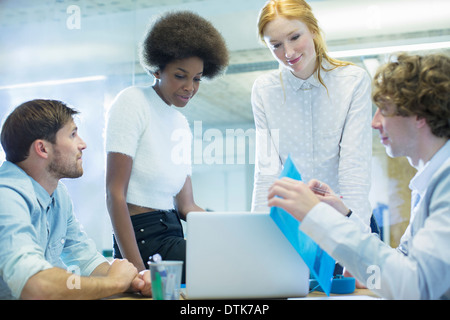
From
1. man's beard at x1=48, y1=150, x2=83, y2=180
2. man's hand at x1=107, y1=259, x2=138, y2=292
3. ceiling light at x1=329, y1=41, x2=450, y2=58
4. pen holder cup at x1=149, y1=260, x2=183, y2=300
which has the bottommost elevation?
man's hand at x1=107, y1=259, x2=138, y2=292

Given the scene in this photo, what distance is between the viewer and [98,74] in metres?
4.03

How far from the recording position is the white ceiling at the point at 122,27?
3.87m

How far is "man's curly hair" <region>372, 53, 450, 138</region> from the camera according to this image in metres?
1.07

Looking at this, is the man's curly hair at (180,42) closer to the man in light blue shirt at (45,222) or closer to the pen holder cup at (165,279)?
the man in light blue shirt at (45,222)

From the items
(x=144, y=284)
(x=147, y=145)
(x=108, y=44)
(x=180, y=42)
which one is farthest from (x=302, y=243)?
(x=108, y=44)

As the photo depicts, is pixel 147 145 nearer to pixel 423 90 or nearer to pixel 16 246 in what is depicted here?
pixel 16 246

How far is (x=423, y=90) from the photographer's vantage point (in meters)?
1.07

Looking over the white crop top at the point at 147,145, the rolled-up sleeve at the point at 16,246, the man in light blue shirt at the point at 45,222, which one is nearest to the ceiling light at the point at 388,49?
the white crop top at the point at 147,145

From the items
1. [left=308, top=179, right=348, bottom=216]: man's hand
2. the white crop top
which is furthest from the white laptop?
the white crop top

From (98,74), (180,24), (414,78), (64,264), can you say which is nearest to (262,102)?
(180,24)

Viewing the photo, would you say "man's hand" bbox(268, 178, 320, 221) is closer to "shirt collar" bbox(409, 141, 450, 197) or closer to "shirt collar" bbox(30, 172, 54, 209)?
"shirt collar" bbox(409, 141, 450, 197)

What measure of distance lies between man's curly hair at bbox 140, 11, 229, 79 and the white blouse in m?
0.33

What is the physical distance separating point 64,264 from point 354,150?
1033mm

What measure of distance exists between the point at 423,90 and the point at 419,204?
0.25 metres
